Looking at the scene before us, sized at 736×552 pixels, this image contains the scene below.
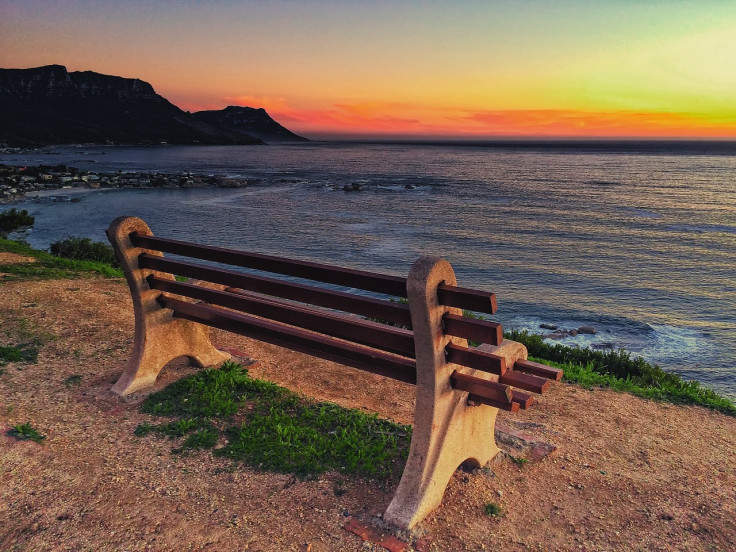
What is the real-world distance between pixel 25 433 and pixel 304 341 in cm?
246

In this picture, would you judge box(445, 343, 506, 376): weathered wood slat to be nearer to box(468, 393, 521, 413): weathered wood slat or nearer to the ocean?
box(468, 393, 521, 413): weathered wood slat

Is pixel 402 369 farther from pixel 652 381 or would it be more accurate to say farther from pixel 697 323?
pixel 697 323

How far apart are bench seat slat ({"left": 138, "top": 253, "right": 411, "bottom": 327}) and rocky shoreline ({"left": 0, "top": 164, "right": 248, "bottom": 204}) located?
3817cm

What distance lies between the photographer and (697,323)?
15281mm

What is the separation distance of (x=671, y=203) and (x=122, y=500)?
2021 inches

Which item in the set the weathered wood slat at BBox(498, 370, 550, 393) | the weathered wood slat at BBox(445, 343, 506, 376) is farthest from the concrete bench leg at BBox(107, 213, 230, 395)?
the weathered wood slat at BBox(498, 370, 550, 393)

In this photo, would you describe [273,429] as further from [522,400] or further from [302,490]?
[522,400]

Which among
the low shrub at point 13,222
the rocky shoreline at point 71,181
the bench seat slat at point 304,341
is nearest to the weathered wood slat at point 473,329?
the bench seat slat at point 304,341

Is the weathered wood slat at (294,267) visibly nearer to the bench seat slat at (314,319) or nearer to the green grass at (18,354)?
the bench seat slat at (314,319)

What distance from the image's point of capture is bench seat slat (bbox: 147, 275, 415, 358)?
3.28m

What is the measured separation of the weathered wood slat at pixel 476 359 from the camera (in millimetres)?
2922

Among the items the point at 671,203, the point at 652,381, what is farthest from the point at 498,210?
the point at 652,381

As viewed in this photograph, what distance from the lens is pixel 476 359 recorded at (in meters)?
3.01

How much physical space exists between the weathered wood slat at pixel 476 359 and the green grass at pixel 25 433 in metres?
3.44
